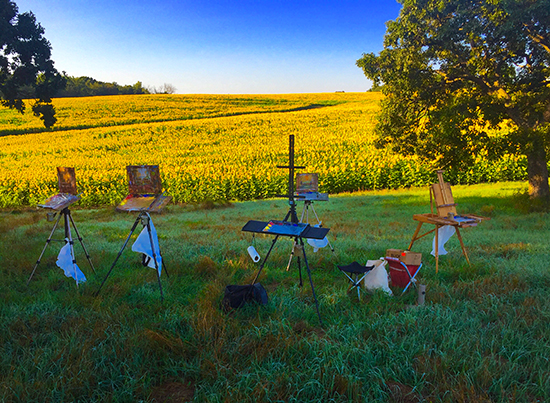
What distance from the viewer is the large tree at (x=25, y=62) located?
1299 centimetres

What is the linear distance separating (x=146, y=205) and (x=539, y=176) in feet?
45.5

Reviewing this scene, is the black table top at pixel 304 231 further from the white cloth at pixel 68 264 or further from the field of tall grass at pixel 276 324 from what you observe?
the white cloth at pixel 68 264

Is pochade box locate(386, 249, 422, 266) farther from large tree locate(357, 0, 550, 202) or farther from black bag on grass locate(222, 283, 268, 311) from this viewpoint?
large tree locate(357, 0, 550, 202)

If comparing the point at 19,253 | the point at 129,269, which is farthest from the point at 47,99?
Result: the point at 129,269

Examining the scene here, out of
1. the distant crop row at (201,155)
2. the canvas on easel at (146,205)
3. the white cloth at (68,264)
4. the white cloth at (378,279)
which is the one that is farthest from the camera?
the distant crop row at (201,155)

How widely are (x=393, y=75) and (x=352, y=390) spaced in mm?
12005

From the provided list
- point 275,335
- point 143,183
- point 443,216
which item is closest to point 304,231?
point 275,335

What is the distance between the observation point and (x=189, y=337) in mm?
4270

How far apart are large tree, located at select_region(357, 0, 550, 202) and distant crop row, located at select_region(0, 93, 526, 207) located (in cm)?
278

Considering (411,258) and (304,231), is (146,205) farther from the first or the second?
(411,258)

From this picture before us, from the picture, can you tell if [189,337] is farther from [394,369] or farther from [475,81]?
[475,81]

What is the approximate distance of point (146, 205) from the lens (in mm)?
6121

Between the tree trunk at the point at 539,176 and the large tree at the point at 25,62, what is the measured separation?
18.0 metres

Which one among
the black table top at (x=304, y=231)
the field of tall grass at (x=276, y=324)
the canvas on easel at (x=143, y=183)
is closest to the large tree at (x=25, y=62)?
the field of tall grass at (x=276, y=324)
